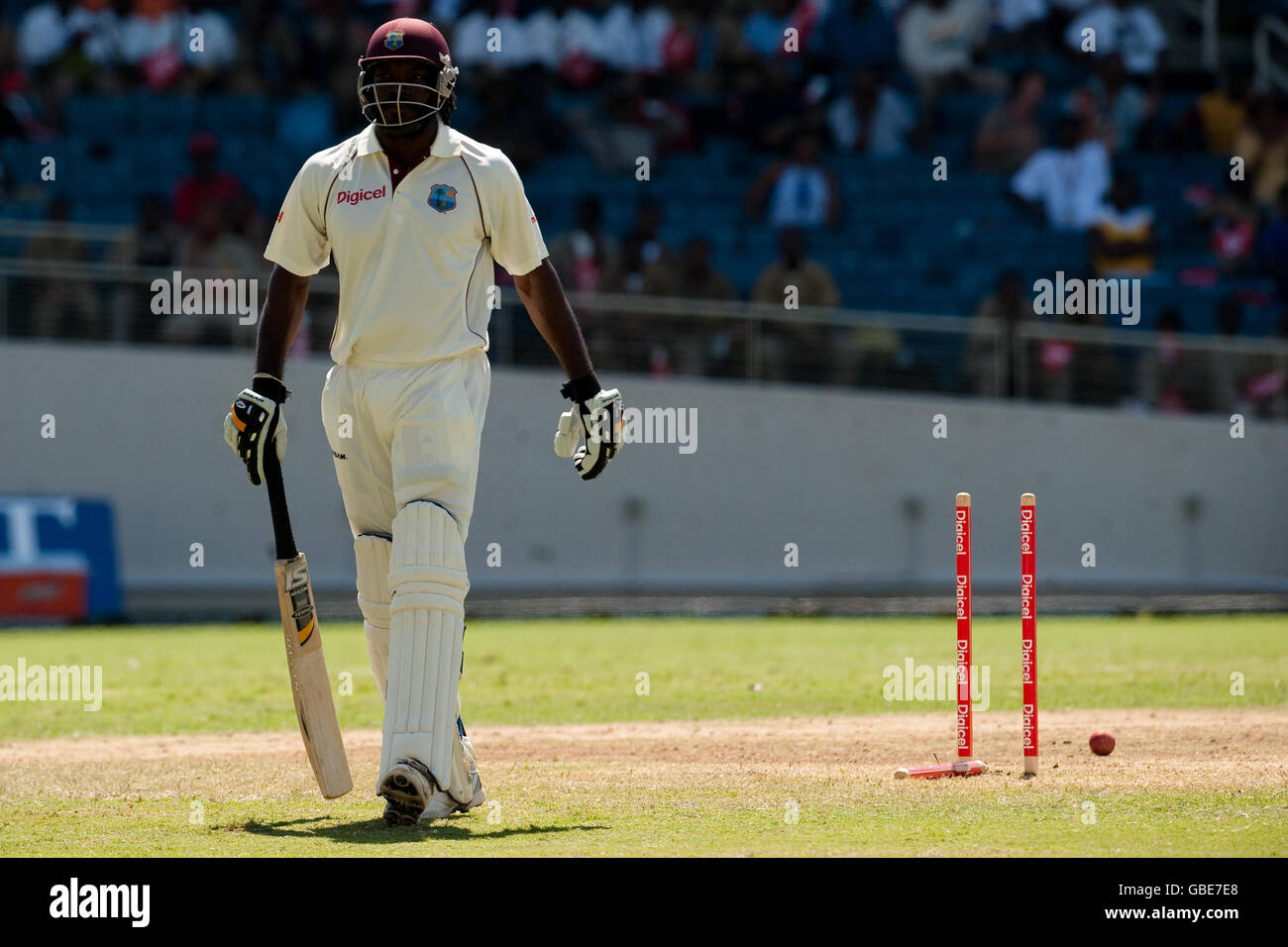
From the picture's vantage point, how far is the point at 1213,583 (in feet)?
72.1

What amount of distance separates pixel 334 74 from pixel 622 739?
50.5 feet

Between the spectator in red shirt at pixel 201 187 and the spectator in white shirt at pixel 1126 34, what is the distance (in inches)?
426

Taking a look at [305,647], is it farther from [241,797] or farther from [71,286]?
[71,286]

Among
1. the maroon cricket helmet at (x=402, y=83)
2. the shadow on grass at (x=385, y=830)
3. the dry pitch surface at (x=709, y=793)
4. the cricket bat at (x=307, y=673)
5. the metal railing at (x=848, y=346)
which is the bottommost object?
the shadow on grass at (x=385, y=830)

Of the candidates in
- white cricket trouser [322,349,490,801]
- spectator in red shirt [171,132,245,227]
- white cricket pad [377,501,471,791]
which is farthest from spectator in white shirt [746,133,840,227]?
white cricket pad [377,501,471,791]

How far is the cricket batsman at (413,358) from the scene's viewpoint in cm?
718

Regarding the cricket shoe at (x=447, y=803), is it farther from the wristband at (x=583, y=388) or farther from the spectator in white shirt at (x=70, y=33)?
the spectator in white shirt at (x=70, y=33)

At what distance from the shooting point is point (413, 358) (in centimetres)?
736

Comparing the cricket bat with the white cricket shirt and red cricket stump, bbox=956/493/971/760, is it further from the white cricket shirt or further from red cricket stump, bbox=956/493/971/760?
red cricket stump, bbox=956/493/971/760

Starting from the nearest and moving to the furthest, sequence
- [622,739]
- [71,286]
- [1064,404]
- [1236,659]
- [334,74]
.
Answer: [622,739] → [1236,659] → [71,286] → [1064,404] → [334,74]

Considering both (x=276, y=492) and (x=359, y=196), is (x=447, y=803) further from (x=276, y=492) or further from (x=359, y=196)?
(x=359, y=196)

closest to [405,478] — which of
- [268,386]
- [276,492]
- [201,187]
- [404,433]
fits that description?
[404,433]

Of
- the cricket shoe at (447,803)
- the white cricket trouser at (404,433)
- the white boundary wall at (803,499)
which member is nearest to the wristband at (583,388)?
the white cricket trouser at (404,433)
